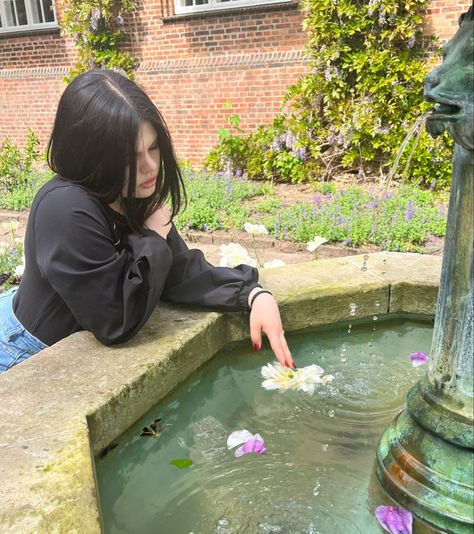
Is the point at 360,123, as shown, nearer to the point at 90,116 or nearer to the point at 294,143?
the point at 294,143

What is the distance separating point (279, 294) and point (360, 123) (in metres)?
5.36

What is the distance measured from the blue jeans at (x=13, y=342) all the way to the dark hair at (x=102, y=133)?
533mm

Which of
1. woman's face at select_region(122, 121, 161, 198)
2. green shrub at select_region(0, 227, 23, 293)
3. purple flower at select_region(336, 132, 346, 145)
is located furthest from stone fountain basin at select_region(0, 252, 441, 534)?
purple flower at select_region(336, 132, 346, 145)

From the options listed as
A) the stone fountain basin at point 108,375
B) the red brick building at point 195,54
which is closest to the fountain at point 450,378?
the stone fountain basin at point 108,375

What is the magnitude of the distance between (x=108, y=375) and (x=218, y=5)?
7389 mm

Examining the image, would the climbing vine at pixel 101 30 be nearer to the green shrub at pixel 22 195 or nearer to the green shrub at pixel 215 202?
the green shrub at pixel 22 195

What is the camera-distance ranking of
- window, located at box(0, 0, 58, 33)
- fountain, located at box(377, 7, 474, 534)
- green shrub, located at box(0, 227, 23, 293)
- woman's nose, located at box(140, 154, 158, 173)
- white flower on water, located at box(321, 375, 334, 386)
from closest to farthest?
fountain, located at box(377, 7, 474, 534), woman's nose, located at box(140, 154, 158, 173), white flower on water, located at box(321, 375, 334, 386), green shrub, located at box(0, 227, 23, 293), window, located at box(0, 0, 58, 33)

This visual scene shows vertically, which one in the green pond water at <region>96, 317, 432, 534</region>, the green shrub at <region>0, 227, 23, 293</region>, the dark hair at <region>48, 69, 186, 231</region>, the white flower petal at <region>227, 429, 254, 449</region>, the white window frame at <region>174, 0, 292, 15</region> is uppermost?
the white window frame at <region>174, 0, 292, 15</region>

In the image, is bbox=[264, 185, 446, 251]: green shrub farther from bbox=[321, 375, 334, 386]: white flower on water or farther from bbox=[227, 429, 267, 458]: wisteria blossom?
bbox=[227, 429, 267, 458]: wisteria blossom

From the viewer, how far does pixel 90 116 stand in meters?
1.62

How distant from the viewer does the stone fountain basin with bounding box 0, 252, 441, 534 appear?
1.15 m

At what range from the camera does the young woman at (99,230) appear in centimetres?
162

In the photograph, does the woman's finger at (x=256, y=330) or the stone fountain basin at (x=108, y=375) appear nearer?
the stone fountain basin at (x=108, y=375)

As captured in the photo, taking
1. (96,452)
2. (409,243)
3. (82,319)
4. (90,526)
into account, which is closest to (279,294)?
(82,319)
